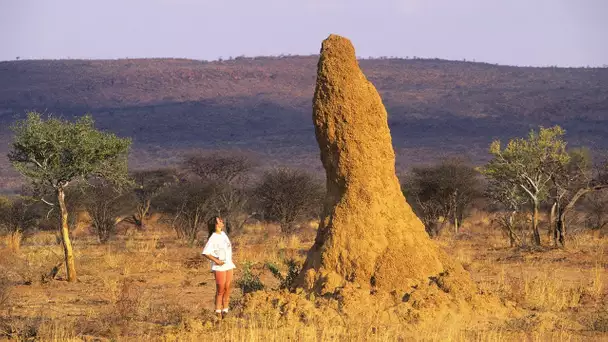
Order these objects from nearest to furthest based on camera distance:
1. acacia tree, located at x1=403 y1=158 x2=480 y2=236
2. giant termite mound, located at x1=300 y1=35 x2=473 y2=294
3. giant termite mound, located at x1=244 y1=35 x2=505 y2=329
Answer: giant termite mound, located at x1=244 y1=35 x2=505 y2=329 < giant termite mound, located at x1=300 y1=35 x2=473 y2=294 < acacia tree, located at x1=403 y1=158 x2=480 y2=236

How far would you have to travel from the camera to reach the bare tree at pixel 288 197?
84.9 ft

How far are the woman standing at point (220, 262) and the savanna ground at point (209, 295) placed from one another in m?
0.19

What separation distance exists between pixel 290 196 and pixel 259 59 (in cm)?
7332

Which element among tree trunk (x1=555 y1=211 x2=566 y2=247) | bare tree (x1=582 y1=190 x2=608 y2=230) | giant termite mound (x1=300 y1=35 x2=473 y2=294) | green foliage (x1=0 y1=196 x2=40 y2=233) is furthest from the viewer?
bare tree (x1=582 y1=190 x2=608 y2=230)

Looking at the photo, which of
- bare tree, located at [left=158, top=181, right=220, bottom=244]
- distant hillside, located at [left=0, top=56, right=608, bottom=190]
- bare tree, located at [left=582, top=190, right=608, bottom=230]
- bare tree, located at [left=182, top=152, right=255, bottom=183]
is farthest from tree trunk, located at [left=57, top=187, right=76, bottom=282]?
distant hillside, located at [left=0, top=56, right=608, bottom=190]

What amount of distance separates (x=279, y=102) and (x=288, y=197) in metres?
50.7

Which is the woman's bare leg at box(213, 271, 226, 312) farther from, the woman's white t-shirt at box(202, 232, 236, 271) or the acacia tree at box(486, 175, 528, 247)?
the acacia tree at box(486, 175, 528, 247)

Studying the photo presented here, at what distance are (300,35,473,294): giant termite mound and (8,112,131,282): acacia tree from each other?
5.84 metres

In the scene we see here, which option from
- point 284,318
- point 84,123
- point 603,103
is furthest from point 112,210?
point 603,103

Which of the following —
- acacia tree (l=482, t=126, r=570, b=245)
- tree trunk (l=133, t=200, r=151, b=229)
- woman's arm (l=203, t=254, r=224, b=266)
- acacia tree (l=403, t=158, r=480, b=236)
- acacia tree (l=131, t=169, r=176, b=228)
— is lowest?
tree trunk (l=133, t=200, r=151, b=229)

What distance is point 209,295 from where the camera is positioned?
1266cm

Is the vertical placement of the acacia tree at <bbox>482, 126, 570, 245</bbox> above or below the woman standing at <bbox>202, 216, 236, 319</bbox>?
above

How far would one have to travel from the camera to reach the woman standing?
29.5 ft

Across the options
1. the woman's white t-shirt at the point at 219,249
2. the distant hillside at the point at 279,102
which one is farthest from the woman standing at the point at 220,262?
the distant hillside at the point at 279,102
